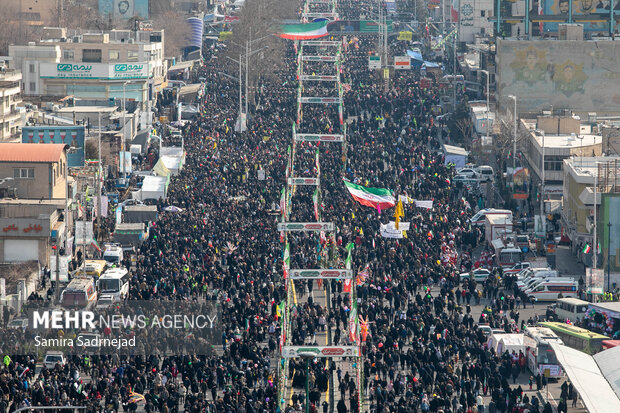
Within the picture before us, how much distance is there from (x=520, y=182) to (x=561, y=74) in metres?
21.6

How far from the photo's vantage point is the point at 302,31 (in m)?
135

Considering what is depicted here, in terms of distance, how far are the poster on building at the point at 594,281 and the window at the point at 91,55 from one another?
56950mm

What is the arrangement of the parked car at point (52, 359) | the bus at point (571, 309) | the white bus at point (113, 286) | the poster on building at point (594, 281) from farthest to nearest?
the poster on building at point (594, 281)
the white bus at point (113, 286)
the bus at point (571, 309)
the parked car at point (52, 359)

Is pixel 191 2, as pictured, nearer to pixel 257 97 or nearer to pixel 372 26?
pixel 372 26

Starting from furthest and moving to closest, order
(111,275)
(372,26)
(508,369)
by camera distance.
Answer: (372,26) → (111,275) → (508,369)

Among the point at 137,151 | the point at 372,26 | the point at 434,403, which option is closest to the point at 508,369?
the point at 434,403

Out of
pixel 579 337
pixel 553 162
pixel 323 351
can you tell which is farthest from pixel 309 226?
pixel 553 162

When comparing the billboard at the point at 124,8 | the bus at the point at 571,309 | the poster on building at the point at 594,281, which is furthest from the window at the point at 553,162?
the billboard at the point at 124,8

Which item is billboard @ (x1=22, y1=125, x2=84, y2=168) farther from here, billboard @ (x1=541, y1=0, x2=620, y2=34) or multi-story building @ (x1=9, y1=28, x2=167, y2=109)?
billboard @ (x1=541, y1=0, x2=620, y2=34)

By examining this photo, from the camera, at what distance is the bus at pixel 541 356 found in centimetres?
4634

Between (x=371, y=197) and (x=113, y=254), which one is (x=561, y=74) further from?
(x=113, y=254)

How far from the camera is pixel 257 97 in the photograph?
4397 inches

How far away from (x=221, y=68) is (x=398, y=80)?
1682cm

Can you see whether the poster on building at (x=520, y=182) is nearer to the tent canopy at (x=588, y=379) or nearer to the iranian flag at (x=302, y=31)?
the tent canopy at (x=588, y=379)
